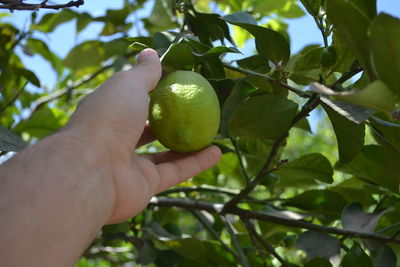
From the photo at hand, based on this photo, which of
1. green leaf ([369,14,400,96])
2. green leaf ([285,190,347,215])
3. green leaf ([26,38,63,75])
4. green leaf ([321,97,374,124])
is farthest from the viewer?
green leaf ([26,38,63,75])

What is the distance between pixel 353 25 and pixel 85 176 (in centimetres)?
44

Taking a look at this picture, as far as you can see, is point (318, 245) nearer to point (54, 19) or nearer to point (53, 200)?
point (53, 200)

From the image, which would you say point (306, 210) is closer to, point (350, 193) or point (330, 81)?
point (350, 193)

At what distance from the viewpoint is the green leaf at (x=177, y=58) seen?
867 millimetres

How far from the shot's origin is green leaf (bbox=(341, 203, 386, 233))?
1.02 meters

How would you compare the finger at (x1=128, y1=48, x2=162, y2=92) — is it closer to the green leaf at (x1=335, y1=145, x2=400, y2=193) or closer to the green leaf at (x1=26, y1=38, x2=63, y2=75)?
the green leaf at (x1=335, y1=145, x2=400, y2=193)

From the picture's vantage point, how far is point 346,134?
900mm

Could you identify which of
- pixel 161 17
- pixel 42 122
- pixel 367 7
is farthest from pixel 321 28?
pixel 42 122

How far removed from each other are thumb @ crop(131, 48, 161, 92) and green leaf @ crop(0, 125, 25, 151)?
231mm

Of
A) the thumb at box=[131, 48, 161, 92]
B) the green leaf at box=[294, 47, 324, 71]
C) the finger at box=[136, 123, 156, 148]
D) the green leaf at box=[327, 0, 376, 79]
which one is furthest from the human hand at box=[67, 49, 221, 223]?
the green leaf at box=[327, 0, 376, 79]

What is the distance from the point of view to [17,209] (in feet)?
2.15

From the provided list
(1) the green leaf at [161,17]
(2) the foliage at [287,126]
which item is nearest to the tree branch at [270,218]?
(2) the foliage at [287,126]

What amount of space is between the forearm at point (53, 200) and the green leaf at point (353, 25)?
41 centimetres

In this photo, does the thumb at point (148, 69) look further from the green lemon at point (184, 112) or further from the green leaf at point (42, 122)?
the green leaf at point (42, 122)
